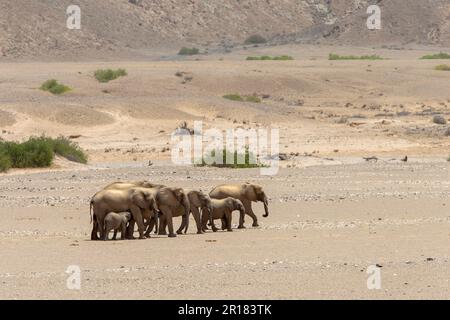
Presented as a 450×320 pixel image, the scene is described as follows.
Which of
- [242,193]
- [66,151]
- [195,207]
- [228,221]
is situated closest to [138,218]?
[195,207]

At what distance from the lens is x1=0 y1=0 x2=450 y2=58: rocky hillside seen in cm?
8981

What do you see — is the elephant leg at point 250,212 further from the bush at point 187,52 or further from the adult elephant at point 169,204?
the bush at point 187,52

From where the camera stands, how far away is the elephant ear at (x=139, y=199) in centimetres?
1591

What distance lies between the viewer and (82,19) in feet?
312

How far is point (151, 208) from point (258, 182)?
27.0ft

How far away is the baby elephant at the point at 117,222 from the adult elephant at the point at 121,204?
0.23 feet

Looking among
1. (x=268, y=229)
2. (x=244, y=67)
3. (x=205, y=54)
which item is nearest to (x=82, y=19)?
(x=205, y=54)

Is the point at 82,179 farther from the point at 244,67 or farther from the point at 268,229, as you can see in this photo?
the point at 244,67

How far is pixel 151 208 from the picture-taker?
52.9 ft

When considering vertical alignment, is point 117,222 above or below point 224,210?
above

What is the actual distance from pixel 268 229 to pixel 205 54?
70421 mm

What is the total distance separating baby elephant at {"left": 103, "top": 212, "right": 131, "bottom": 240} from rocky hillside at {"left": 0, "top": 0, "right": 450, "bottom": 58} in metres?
71.1

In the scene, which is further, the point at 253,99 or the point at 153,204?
the point at 253,99

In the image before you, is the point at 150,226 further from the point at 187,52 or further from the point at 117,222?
the point at 187,52
